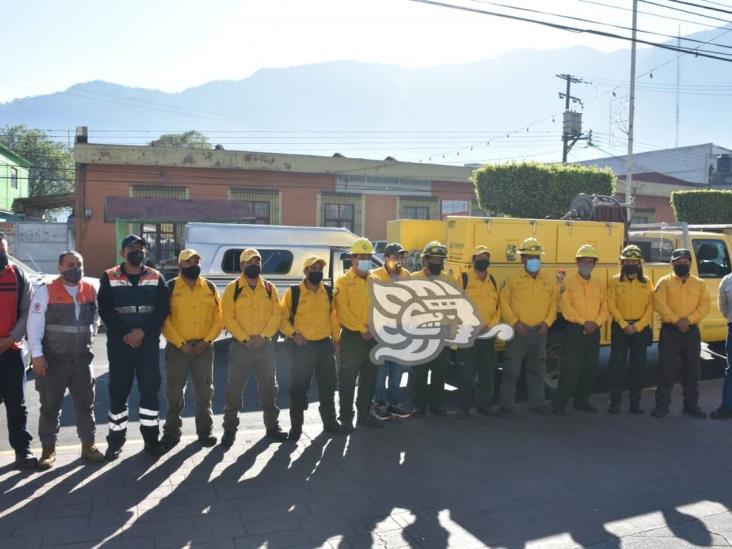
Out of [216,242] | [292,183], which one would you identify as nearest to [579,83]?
[292,183]

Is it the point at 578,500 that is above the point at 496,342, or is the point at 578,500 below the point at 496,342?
below

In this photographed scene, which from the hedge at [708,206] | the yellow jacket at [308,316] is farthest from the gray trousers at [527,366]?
the hedge at [708,206]

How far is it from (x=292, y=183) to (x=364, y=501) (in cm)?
2149

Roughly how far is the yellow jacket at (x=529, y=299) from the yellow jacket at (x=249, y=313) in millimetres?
2608

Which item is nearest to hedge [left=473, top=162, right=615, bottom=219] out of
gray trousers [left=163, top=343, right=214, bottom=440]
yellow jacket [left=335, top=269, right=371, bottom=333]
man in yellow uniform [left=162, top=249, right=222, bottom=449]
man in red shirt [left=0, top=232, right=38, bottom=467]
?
yellow jacket [left=335, top=269, right=371, bottom=333]

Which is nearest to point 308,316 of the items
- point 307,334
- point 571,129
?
point 307,334

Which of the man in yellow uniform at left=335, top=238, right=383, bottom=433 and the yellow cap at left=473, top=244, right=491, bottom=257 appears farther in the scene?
the yellow cap at left=473, top=244, right=491, bottom=257

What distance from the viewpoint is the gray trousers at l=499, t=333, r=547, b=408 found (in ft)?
21.5

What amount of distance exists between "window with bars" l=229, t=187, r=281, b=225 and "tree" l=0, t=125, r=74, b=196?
92.2ft

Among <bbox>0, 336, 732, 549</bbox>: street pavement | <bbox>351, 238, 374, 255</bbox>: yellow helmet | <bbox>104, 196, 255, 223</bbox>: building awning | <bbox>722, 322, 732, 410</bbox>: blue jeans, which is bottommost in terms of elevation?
<bbox>0, 336, 732, 549</bbox>: street pavement

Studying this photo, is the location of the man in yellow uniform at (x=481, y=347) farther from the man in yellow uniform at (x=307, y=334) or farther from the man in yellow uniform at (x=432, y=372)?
the man in yellow uniform at (x=307, y=334)

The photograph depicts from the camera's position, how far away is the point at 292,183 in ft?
81.7

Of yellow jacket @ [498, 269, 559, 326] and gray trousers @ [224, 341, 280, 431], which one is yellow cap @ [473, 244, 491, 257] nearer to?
yellow jacket @ [498, 269, 559, 326]

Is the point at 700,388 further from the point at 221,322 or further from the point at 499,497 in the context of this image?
the point at 221,322
